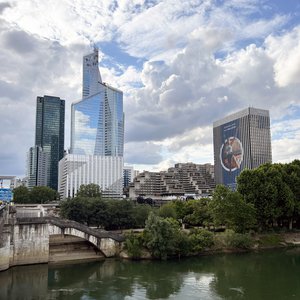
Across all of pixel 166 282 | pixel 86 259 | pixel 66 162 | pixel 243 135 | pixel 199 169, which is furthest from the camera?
pixel 199 169

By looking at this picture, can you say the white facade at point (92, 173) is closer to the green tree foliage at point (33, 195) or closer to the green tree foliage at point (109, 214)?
the green tree foliage at point (33, 195)

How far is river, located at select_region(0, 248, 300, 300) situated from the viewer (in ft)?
104

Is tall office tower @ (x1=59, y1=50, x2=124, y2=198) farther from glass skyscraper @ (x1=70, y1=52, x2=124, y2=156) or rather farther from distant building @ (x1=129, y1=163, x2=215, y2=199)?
distant building @ (x1=129, y1=163, x2=215, y2=199)

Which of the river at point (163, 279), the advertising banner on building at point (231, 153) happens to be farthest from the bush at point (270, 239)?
the advertising banner on building at point (231, 153)

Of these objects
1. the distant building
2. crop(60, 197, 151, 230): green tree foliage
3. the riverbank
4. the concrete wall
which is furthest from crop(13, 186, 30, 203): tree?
the riverbank

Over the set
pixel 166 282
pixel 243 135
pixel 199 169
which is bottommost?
pixel 166 282

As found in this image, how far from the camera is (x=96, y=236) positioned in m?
47.6

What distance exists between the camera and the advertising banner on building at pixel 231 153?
6275 inches

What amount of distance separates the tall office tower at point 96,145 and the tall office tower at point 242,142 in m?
57.0

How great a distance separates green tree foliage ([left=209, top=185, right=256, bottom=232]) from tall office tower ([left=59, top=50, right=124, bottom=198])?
424 ft


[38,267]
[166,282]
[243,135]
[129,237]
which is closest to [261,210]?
[129,237]

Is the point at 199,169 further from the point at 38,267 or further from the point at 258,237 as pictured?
the point at 38,267

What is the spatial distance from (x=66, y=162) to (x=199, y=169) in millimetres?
72320

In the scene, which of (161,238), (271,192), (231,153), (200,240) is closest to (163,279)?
(161,238)
